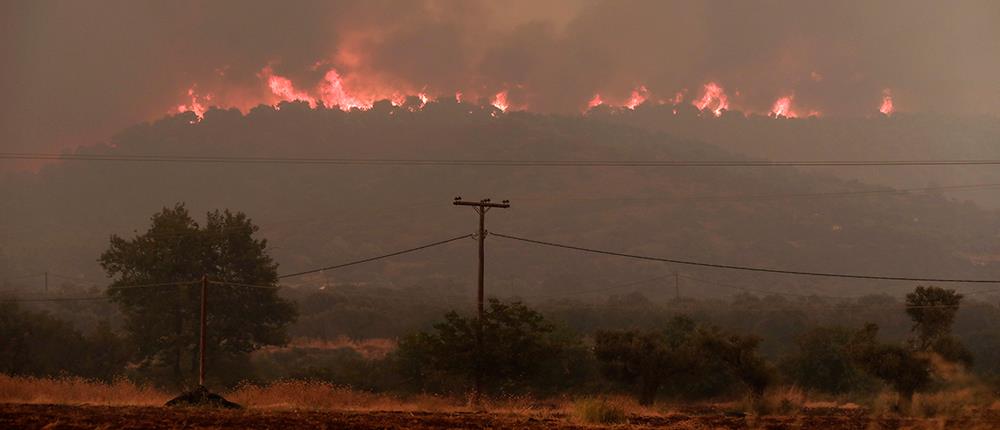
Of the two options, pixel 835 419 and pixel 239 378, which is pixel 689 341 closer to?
pixel 835 419

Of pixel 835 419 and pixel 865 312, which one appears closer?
pixel 835 419

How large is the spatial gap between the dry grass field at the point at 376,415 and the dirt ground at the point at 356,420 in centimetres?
3

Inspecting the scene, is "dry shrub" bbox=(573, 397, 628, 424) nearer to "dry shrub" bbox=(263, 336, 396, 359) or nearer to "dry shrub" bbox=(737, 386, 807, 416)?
"dry shrub" bbox=(737, 386, 807, 416)

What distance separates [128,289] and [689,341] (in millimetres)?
39627

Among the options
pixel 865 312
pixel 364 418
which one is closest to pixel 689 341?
pixel 364 418

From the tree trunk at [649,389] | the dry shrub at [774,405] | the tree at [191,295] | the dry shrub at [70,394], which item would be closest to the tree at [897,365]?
the dry shrub at [774,405]

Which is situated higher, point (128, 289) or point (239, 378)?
point (128, 289)

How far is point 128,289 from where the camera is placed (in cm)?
6956

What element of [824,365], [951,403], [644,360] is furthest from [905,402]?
[824,365]

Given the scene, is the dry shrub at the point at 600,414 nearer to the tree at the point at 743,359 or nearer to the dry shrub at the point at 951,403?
the dry shrub at the point at 951,403

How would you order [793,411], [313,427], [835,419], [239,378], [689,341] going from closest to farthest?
[313,427]
[835,419]
[793,411]
[689,341]
[239,378]

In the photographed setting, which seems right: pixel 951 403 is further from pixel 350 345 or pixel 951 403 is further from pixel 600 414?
pixel 350 345

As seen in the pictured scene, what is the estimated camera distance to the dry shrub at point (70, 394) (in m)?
40.7

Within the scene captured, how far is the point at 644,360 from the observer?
5409 cm
